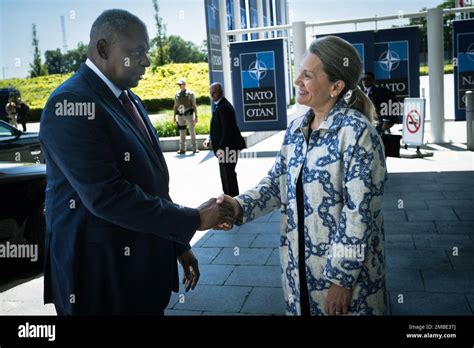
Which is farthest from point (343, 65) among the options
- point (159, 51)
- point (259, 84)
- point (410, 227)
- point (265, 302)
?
point (159, 51)

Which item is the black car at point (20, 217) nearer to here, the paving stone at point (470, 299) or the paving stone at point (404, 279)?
the paving stone at point (404, 279)

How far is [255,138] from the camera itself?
14039 mm

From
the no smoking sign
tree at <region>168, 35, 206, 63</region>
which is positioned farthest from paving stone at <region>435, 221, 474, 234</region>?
tree at <region>168, 35, 206, 63</region>

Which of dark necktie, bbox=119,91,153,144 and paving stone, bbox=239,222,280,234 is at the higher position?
dark necktie, bbox=119,91,153,144

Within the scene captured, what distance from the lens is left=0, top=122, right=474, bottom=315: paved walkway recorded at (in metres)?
3.61

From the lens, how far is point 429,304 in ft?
11.5

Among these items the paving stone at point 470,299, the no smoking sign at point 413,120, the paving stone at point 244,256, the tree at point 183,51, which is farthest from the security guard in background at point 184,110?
the tree at point 183,51

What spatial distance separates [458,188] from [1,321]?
632 centimetres

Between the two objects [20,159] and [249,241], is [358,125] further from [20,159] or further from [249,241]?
[20,159]

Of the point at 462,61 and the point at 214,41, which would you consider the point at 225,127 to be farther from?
the point at 462,61

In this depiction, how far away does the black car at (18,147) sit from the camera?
26.3ft

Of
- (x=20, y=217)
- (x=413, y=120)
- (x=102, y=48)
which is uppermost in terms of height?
(x=102, y=48)

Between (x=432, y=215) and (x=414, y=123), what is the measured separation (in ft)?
15.5

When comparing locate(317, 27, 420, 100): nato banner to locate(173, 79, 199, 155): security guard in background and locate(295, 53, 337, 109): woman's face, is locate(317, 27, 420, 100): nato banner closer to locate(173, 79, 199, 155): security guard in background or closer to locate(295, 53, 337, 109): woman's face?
locate(173, 79, 199, 155): security guard in background
